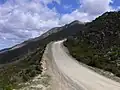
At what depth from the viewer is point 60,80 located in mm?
29156

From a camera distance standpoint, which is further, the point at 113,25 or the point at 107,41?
the point at 113,25

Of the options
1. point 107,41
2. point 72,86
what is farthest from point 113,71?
point 107,41

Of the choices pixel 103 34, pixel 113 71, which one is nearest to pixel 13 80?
pixel 113 71

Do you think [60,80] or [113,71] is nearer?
[60,80]

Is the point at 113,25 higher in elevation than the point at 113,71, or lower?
higher

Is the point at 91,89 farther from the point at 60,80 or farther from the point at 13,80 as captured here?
the point at 13,80

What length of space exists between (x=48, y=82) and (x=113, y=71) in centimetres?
1106

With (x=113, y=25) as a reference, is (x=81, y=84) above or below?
below

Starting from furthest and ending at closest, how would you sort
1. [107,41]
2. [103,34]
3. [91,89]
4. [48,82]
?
1. [103,34]
2. [107,41]
3. [48,82]
4. [91,89]

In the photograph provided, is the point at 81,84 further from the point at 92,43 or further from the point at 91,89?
the point at 92,43

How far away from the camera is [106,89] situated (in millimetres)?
23844

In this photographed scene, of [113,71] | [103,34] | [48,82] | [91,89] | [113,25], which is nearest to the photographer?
[91,89]

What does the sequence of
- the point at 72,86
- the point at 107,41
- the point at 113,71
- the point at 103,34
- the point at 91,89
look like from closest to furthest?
1. the point at 91,89
2. the point at 72,86
3. the point at 113,71
4. the point at 107,41
5. the point at 103,34

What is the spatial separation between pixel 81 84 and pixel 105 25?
272 feet
